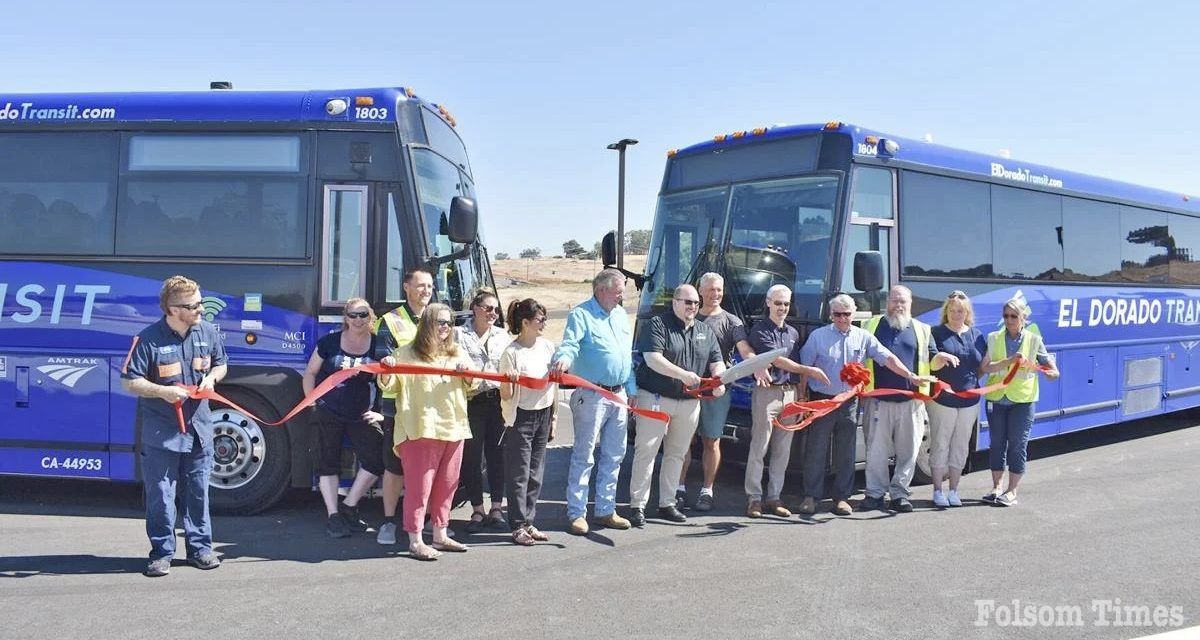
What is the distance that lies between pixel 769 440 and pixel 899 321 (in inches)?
59.0

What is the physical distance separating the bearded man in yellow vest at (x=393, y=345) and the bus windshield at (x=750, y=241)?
9.45 feet

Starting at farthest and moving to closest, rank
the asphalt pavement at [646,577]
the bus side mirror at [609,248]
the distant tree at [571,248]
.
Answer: the distant tree at [571,248] < the bus side mirror at [609,248] < the asphalt pavement at [646,577]

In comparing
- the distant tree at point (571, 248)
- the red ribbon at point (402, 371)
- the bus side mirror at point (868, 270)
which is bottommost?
the red ribbon at point (402, 371)

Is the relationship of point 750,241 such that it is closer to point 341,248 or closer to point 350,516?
point 341,248

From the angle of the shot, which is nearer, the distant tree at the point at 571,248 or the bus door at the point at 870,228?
the bus door at the point at 870,228

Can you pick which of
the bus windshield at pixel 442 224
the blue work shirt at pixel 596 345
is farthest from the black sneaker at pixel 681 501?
the bus windshield at pixel 442 224

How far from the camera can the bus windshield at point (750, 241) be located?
7.46 metres

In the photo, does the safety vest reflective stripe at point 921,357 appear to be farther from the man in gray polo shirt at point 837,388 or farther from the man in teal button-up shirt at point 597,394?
the man in teal button-up shirt at point 597,394

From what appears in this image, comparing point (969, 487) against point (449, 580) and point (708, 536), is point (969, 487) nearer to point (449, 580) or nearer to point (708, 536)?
point (708, 536)

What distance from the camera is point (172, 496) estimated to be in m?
5.43

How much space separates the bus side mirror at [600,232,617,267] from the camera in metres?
9.18

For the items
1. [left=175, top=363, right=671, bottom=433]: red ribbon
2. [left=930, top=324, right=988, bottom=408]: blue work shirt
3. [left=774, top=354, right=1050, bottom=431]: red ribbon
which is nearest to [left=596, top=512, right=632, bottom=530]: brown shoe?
[left=175, top=363, right=671, bottom=433]: red ribbon

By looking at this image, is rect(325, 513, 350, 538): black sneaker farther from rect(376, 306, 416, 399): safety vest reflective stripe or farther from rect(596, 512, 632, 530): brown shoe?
rect(596, 512, 632, 530): brown shoe

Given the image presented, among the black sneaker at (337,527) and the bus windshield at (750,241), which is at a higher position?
the bus windshield at (750,241)
